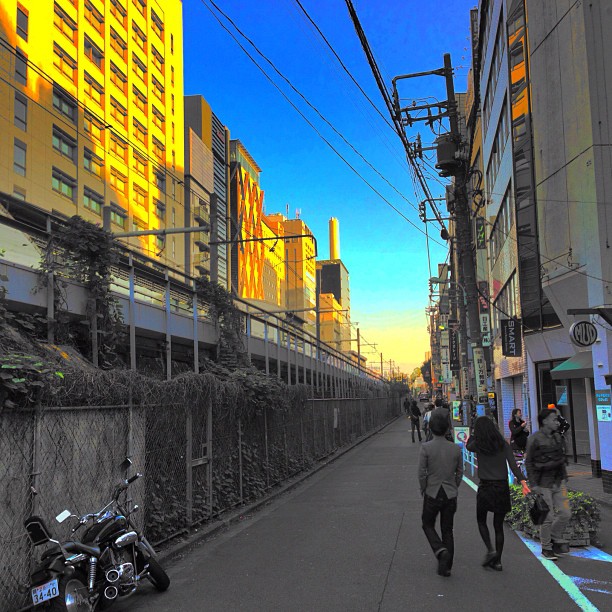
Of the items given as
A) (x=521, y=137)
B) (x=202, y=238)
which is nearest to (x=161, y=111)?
(x=202, y=238)

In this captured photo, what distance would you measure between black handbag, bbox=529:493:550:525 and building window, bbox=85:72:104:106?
46017 mm

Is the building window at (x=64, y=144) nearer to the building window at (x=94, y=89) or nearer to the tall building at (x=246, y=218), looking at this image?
the building window at (x=94, y=89)

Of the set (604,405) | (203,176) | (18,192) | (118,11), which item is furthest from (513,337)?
(203,176)

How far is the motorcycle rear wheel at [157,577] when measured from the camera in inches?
223

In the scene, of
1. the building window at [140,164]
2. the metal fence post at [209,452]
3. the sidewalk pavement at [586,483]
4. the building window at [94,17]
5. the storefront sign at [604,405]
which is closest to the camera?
the metal fence post at [209,452]

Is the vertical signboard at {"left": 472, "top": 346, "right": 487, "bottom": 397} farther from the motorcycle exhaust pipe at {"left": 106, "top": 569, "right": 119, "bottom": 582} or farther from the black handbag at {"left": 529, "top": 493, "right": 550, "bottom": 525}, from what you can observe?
the motorcycle exhaust pipe at {"left": 106, "top": 569, "right": 119, "bottom": 582}

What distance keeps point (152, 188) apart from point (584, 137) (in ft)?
154

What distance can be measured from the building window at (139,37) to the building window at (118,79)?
16.6 ft

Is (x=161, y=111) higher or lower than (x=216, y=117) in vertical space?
lower

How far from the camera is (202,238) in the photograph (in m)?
69.7

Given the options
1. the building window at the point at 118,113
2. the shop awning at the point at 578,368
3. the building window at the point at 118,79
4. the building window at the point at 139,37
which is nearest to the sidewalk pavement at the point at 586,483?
the shop awning at the point at 578,368

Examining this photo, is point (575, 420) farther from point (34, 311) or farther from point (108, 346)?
point (34, 311)

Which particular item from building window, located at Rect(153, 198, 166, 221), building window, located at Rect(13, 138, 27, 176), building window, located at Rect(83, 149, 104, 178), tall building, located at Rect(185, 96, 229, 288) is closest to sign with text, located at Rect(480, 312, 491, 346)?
building window, located at Rect(13, 138, 27, 176)

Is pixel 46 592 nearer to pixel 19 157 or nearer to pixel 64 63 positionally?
pixel 19 157
